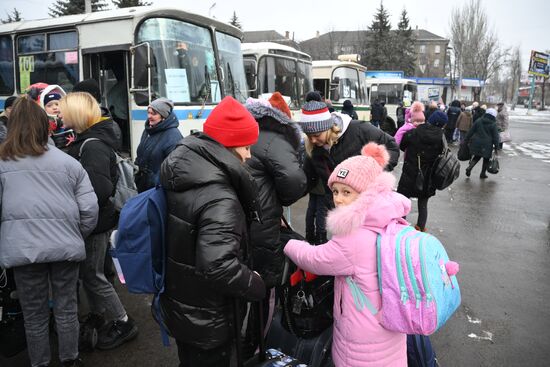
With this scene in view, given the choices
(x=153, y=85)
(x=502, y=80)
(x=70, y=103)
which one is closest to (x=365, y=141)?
(x=70, y=103)

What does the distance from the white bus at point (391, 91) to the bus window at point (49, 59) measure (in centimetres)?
1946

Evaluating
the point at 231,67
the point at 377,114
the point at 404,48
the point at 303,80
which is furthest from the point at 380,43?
the point at 231,67

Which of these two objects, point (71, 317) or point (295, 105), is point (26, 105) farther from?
point (295, 105)

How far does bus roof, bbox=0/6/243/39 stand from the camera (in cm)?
625

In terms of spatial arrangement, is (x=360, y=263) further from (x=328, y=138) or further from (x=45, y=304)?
(x=45, y=304)

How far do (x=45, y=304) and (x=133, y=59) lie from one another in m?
4.14

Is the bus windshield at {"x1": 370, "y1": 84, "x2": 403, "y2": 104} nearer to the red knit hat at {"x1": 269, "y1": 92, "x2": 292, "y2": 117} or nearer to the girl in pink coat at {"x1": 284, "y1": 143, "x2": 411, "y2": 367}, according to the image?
the red knit hat at {"x1": 269, "y1": 92, "x2": 292, "y2": 117}

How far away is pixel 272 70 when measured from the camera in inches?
432

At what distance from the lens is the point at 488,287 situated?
4.58 m

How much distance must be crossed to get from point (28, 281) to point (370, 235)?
2.18 metres

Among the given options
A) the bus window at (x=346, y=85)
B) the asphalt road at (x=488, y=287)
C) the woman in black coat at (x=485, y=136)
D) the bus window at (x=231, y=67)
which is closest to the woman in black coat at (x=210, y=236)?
the asphalt road at (x=488, y=287)

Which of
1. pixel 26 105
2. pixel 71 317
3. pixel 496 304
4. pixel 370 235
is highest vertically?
pixel 26 105

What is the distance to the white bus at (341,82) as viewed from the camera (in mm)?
16281

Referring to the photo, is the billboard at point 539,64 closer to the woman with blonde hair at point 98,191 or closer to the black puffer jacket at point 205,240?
the woman with blonde hair at point 98,191
